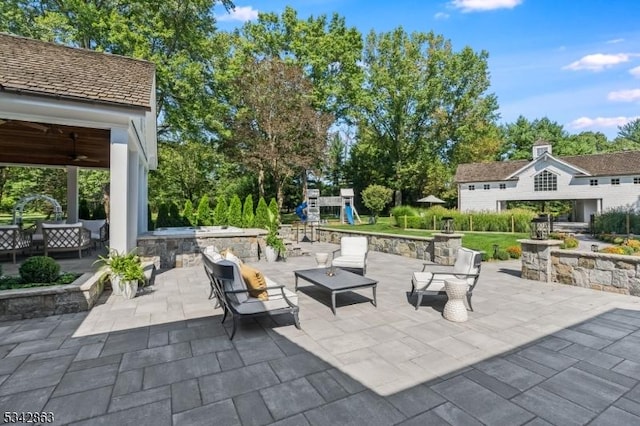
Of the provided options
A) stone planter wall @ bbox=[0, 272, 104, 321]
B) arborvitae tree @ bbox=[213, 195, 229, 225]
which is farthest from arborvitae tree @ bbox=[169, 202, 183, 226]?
stone planter wall @ bbox=[0, 272, 104, 321]

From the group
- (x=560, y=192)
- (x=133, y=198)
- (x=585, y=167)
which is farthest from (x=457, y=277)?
(x=585, y=167)

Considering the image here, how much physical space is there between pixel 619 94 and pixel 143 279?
138ft

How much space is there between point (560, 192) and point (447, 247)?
71.4ft

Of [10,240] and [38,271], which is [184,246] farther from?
[38,271]

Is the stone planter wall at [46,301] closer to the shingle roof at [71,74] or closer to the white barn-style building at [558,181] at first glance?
the shingle roof at [71,74]

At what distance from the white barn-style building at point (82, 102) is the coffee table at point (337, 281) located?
12.0 ft

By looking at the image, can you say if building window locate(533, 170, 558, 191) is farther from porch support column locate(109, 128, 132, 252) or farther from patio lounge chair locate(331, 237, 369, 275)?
porch support column locate(109, 128, 132, 252)

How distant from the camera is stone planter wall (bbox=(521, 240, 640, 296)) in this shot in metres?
5.92

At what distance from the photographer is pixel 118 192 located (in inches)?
237

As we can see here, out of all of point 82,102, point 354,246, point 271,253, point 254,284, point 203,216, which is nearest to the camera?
point 254,284

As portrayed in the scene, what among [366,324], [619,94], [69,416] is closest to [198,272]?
[366,324]

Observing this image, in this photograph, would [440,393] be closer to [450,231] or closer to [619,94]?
[450,231]

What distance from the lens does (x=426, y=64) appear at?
29.5 metres

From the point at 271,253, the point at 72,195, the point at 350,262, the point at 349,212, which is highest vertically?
the point at 72,195
